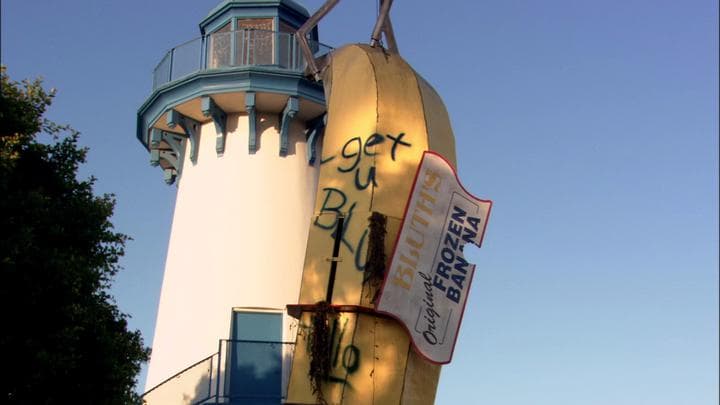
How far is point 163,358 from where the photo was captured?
22.3m

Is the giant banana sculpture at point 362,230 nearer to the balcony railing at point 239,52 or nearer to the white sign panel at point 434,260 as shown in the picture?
the white sign panel at point 434,260

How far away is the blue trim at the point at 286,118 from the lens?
75.5 ft

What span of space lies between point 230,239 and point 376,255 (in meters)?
11.2

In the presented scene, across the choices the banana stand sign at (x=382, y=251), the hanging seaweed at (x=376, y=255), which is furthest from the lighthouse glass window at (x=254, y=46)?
the hanging seaweed at (x=376, y=255)

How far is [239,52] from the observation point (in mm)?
23578

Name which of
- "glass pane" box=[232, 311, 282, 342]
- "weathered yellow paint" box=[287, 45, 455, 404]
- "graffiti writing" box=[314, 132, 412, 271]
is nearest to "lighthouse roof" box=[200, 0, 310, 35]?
"glass pane" box=[232, 311, 282, 342]

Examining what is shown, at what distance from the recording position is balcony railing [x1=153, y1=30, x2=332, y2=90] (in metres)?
23.5

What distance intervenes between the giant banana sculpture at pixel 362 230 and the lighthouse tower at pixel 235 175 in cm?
880

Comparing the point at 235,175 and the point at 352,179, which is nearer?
the point at 352,179

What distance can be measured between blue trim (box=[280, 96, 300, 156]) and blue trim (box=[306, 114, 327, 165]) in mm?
698

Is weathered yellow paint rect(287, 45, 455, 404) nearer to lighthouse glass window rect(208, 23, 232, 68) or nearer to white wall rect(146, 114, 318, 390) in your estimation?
white wall rect(146, 114, 318, 390)

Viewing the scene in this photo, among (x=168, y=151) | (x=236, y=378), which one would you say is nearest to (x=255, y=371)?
(x=236, y=378)

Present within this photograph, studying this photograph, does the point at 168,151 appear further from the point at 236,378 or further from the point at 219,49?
the point at 236,378

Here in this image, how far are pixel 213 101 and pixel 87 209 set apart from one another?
10254 mm
